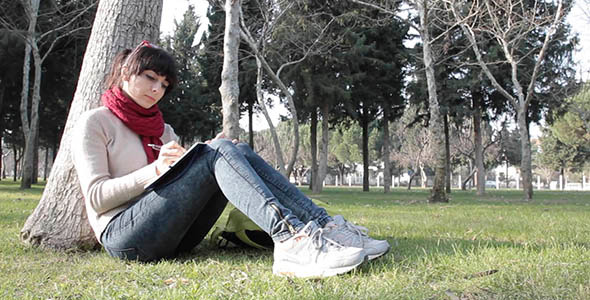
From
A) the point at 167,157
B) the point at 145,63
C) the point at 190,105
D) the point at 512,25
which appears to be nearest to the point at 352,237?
the point at 167,157

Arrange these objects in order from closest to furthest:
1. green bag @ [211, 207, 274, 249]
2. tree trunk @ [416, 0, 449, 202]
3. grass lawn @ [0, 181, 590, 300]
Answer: grass lawn @ [0, 181, 590, 300], green bag @ [211, 207, 274, 249], tree trunk @ [416, 0, 449, 202]

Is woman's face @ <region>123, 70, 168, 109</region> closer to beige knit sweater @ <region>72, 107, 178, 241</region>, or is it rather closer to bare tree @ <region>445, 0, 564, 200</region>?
beige knit sweater @ <region>72, 107, 178, 241</region>

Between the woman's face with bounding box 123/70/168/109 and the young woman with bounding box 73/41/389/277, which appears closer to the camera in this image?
the young woman with bounding box 73/41/389/277

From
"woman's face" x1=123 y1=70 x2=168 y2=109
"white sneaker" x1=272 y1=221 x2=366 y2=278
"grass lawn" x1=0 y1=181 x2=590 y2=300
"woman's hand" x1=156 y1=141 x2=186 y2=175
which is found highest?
"woman's face" x1=123 y1=70 x2=168 y2=109

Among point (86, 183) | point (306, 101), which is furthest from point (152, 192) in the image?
point (306, 101)

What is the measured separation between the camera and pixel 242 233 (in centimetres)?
321

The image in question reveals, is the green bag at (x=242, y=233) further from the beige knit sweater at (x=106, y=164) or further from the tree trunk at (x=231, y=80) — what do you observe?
the tree trunk at (x=231, y=80)

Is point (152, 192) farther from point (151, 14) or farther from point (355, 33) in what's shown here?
point (355, 33)

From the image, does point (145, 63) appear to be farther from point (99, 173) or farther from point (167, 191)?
point (167, 191)

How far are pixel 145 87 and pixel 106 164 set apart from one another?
527 mm

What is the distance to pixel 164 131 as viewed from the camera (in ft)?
11.0

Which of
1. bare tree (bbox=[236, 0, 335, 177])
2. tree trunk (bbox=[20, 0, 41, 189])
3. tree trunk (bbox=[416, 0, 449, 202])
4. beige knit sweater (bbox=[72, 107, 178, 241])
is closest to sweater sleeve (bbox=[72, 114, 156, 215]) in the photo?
beige knit sweater (bbox=[72, 107, 178, 241])

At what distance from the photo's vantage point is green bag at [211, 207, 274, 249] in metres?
3.21

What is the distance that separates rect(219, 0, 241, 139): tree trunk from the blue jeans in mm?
6692
